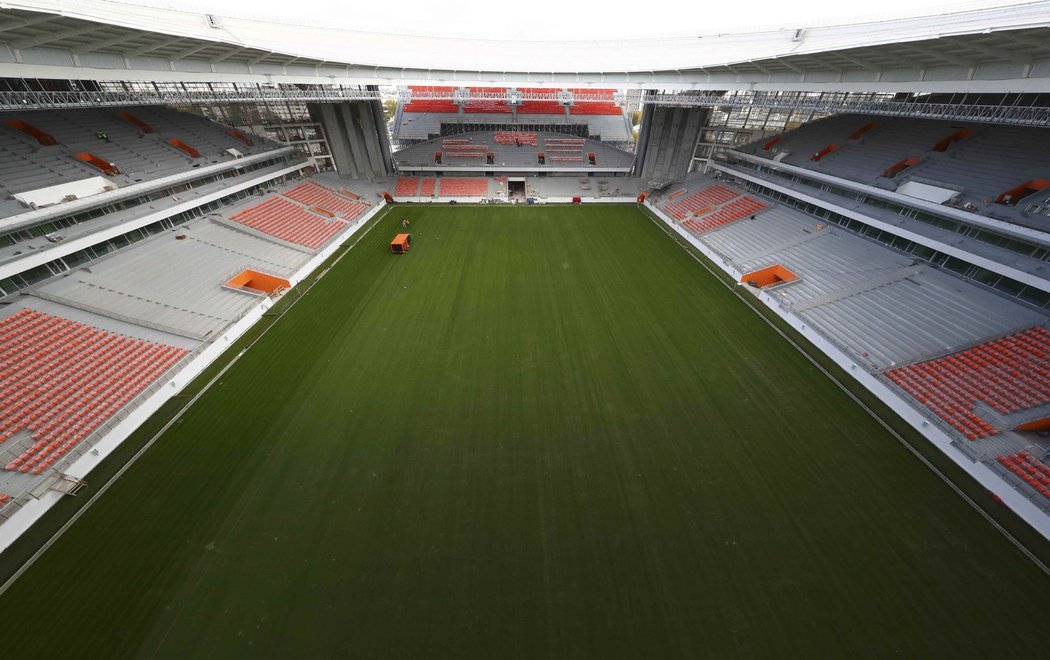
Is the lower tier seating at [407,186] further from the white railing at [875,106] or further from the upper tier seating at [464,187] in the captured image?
the white railing at [875,106]

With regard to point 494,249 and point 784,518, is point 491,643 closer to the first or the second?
point 784,518

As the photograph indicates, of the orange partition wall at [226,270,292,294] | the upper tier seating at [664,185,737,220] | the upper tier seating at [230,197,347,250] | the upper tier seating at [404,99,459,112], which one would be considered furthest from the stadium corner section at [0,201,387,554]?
the upper tier seating at [404,99,459,112]

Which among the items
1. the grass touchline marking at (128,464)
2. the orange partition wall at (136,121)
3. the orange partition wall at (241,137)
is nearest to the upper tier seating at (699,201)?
the grass touchline marking at (128,464)

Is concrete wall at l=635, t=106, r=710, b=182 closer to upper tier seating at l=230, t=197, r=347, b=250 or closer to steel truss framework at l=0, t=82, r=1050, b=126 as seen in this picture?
steel truss framework at l=0, t=82, r=1050, b=126

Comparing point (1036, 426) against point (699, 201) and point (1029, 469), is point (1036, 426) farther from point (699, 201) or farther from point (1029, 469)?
point (699, 201)

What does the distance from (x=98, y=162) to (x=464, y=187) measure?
24046 mm

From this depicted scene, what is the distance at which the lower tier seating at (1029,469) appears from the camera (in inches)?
389

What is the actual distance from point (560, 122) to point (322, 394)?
→ 39088mm

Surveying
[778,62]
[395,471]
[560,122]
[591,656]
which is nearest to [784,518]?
[591,656]

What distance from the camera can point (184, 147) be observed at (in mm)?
24188

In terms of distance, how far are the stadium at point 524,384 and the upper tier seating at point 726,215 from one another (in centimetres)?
39

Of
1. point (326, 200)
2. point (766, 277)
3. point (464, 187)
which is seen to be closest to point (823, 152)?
point (766, 277)

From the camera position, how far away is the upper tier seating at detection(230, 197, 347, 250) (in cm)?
2389

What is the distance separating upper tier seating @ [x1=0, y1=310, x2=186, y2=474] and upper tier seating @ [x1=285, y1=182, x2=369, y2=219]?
17250mm
